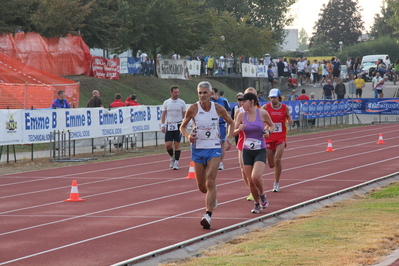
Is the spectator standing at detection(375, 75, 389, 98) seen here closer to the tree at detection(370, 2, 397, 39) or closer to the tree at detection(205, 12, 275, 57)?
the tree at detection(205, 12, 275, 57)

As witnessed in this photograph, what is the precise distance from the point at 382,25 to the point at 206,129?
114 metres

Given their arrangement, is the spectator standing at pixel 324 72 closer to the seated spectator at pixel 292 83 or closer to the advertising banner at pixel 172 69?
the seated spectator at pixel 292 83

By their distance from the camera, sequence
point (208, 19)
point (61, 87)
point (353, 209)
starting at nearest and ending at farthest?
point (353, 209)
point (61, 87)
point (208, 19)

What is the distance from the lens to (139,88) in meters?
39.5

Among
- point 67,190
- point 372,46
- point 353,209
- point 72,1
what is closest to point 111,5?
point 72,1

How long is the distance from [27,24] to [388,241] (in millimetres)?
27486

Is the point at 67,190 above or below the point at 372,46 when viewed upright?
below

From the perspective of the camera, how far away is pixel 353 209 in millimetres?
11219

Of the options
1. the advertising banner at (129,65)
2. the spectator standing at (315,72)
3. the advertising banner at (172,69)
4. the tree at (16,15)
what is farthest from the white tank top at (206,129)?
the spectator standing at (315,72)

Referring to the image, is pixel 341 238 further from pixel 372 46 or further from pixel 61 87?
pixel 372 46

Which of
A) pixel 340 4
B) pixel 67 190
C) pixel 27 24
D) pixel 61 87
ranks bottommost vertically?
pixel 67 190

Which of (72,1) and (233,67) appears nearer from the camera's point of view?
(72,1)

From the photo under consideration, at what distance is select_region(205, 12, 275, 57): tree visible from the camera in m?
56.7

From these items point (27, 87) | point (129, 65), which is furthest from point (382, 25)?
point (27, 87)
